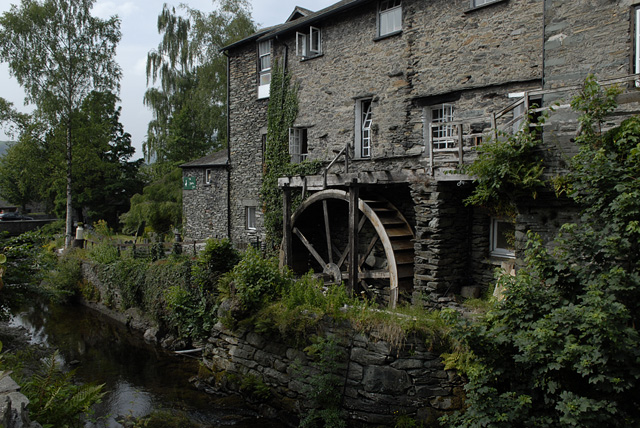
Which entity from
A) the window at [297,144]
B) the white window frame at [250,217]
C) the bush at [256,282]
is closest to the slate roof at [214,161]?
the white window frame at [250,217]

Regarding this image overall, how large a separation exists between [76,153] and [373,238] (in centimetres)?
1454

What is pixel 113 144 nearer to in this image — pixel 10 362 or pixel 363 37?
pixel 363 37

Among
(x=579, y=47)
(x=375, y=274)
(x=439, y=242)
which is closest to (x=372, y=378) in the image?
(x=439, y=242)

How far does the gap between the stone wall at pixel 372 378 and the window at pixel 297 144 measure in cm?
633

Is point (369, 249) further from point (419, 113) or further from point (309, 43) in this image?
point (309, 43)

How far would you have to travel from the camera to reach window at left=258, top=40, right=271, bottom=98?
47.9 ft

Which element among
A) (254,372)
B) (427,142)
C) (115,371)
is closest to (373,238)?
(427,142)

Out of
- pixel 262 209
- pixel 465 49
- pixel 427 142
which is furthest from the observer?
pixel 262 209

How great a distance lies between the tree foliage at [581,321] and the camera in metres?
4.91

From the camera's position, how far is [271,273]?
8930 millimetres

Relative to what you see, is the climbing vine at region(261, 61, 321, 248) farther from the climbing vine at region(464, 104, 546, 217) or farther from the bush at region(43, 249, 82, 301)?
the bush at region(43, 249, 82, 301)

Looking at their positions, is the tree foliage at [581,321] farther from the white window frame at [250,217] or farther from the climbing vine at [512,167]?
the white window frame at [250,217]

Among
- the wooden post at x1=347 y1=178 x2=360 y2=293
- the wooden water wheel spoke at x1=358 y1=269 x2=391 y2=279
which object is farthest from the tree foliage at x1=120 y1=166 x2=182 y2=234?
the wooden post at x1=347 y1=178 x2=360 y2=293

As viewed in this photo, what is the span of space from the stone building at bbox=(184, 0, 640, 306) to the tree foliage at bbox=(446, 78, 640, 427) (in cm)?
68
